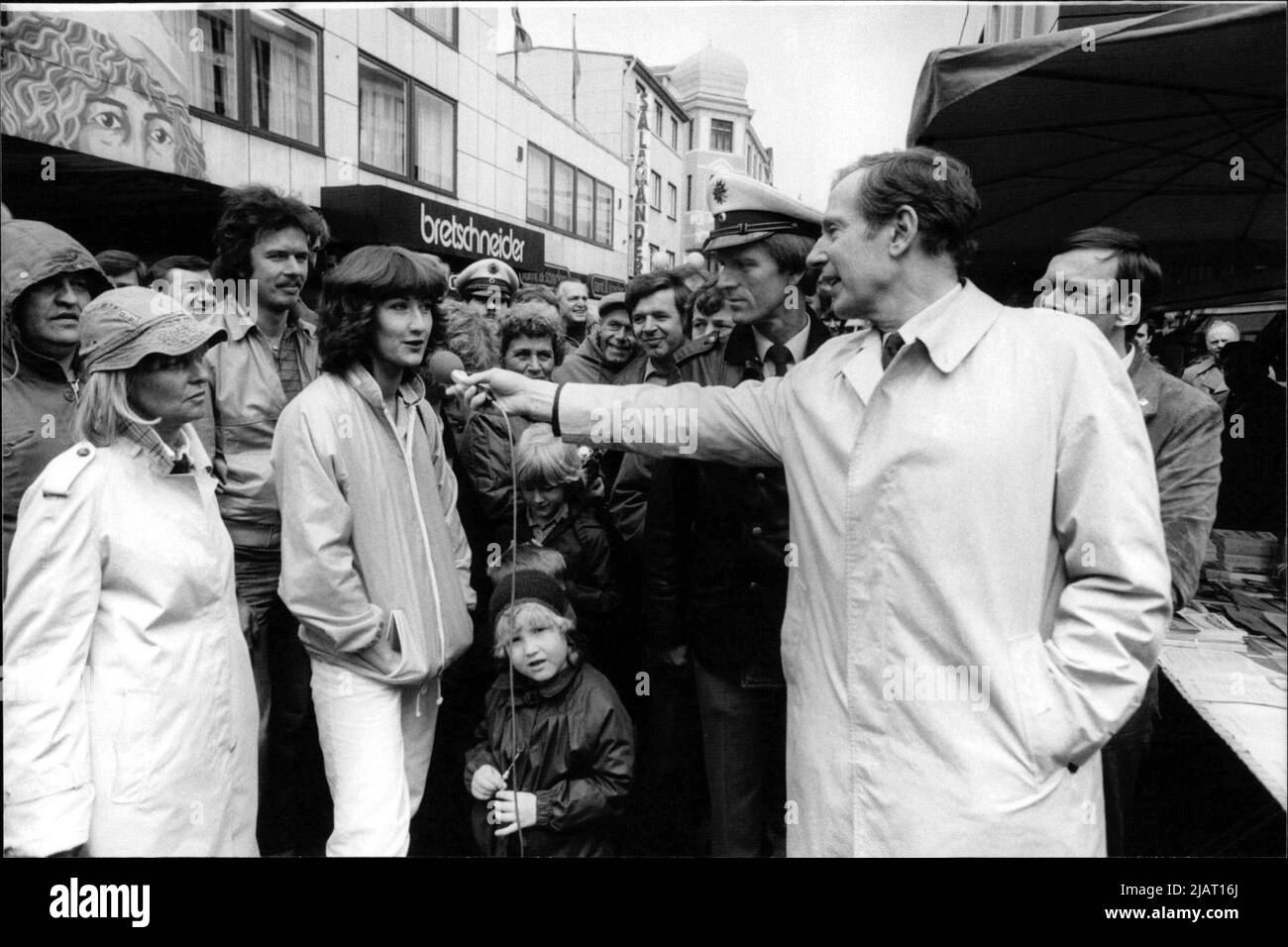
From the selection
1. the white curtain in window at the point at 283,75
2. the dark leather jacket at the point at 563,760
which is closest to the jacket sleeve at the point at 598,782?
the dark leather jacket at the point at 563,760

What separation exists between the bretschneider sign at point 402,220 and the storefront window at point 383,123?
0.08 metres

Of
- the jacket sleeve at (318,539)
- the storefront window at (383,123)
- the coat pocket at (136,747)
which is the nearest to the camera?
the coat pocket at (136,747)

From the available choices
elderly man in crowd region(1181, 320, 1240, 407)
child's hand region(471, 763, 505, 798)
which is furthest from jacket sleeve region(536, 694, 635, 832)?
elderly man in crowd region(1181, 320, 1240, 407)

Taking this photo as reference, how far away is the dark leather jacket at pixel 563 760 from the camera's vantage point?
2354mm

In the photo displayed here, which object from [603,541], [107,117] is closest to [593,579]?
[603,541]

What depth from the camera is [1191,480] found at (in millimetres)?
2248

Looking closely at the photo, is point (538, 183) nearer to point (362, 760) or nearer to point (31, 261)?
point (31, 261)

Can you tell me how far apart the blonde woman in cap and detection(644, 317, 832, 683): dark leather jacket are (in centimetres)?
104

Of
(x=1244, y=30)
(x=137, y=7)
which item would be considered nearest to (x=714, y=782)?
(x=1244, y=30)

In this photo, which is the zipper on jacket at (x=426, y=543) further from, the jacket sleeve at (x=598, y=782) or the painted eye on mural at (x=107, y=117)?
the painted eye on mural at (x=107, y=117)

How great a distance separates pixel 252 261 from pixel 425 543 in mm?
847

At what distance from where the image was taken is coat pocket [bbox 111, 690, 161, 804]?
1.89m

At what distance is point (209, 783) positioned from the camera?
80.2 inches

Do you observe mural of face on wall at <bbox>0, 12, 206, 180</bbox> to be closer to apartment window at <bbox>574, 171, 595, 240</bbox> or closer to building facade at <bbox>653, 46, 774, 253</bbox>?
apartment window at <bbox>574, 171, 595, 240</bbox>
